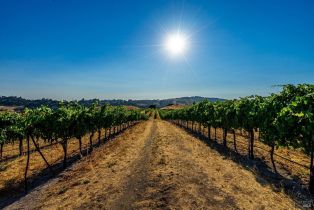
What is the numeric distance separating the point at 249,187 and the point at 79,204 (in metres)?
11.7

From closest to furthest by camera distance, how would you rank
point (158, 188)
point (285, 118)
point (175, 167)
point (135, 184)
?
1. point (158, 188)
2. point (285, 118)
3. point (135, 184)
4. point (175, 167)

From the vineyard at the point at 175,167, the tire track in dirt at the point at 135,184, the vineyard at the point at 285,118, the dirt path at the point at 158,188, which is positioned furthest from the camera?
the vineyard at the point at 285,118

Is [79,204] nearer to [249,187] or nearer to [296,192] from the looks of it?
[249,187]

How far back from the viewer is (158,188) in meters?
16.6

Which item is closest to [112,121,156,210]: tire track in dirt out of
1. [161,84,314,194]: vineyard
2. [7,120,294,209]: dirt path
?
[7,120,294,209]: dirt path

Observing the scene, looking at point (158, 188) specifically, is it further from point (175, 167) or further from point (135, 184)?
point (175, 167)

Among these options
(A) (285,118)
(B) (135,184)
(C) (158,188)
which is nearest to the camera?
(C) (158,188)

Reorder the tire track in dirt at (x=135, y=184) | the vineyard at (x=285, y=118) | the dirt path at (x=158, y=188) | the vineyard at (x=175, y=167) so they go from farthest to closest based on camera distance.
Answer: the vineyard at (x=285, y=118), the vineyard at (x=175, y=167), the tire track in dirt at (x=135, y=184), the dirt path at (x=158, y=188)

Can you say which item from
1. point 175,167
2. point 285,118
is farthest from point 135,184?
point 285,118

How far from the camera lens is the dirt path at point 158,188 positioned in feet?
47.7

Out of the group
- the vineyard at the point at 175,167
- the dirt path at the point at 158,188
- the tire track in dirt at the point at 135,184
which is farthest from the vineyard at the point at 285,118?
the tire track in dirt at the point at 135,184

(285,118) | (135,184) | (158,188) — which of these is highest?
(285,118)

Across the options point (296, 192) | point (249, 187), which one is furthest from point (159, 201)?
point (296, 192)

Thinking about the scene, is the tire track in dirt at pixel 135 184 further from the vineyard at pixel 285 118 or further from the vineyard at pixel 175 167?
the vineyard at pixel 285 118
